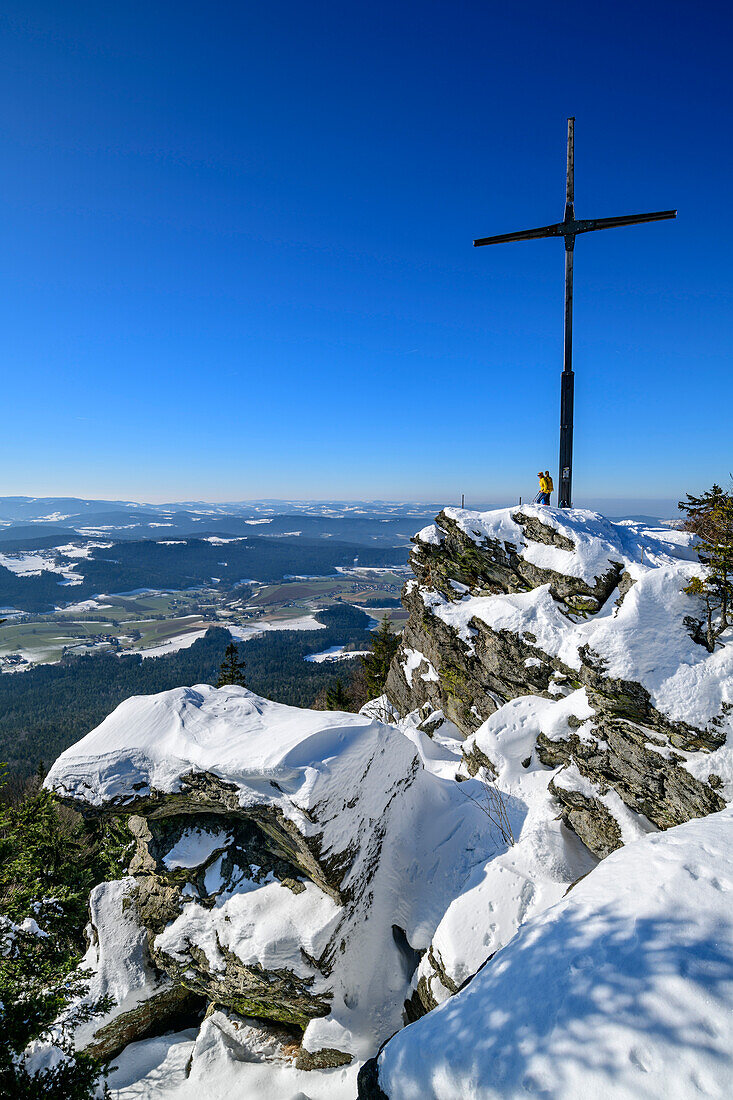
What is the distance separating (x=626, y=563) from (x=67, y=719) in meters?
127

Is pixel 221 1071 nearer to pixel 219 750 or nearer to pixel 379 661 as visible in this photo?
pixel 219 750

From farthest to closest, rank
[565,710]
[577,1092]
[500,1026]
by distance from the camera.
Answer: [565,710] < [500,1026] < [577,1092]

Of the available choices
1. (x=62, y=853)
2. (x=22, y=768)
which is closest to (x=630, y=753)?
(x=62, y=853)

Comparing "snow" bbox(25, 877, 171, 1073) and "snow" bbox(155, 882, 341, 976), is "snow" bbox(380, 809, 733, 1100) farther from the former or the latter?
"snow" bbox(25, 877, 171, 1073)

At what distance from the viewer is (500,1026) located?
5.21 metres

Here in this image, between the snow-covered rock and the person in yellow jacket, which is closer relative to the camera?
the snow-covered rock

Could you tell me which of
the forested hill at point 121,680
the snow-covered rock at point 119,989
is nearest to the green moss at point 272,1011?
the snow-covered rock at point 119,989

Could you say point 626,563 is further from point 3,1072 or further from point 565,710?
point 3,1072

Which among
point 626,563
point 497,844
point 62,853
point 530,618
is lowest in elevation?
point 62,853

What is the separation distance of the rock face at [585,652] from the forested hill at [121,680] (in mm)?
72141

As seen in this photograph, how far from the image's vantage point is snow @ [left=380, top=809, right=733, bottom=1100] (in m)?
4.20

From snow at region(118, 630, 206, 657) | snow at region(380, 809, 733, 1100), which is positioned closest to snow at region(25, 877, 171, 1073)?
snow at region(380, 809, 733, 1100)

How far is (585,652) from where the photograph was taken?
10.1 m

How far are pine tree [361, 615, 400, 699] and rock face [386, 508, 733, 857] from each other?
16.9 m
